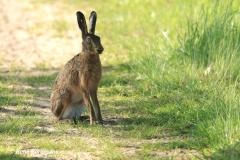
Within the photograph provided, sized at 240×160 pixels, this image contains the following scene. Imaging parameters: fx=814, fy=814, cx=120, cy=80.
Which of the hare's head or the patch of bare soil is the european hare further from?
the patch of bare soil

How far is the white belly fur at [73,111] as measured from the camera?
8320 millimetres

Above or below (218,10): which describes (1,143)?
below

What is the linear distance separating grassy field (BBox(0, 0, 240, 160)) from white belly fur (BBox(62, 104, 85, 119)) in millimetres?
121

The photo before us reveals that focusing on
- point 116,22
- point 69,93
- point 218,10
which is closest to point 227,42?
point 218,10

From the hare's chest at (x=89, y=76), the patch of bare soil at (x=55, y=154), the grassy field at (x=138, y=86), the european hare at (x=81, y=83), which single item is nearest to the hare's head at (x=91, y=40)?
the european hare at (x=81, y=83)

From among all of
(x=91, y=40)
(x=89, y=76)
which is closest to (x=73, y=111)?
(x=89, y=76)

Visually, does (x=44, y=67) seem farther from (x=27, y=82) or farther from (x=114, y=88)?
(x=114, y=88)

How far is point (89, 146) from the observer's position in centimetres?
718

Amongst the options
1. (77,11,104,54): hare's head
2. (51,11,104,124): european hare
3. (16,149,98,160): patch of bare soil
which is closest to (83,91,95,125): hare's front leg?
(51,11,104,124): european hare

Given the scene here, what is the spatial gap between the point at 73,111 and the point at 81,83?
36 cm

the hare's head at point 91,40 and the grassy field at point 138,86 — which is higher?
the hare's head at point 91,40

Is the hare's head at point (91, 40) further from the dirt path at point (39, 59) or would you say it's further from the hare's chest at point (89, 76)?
the dirt path at point (39, 59)

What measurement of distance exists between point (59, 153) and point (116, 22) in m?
7.61

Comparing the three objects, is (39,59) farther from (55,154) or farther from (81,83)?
(55,154)
